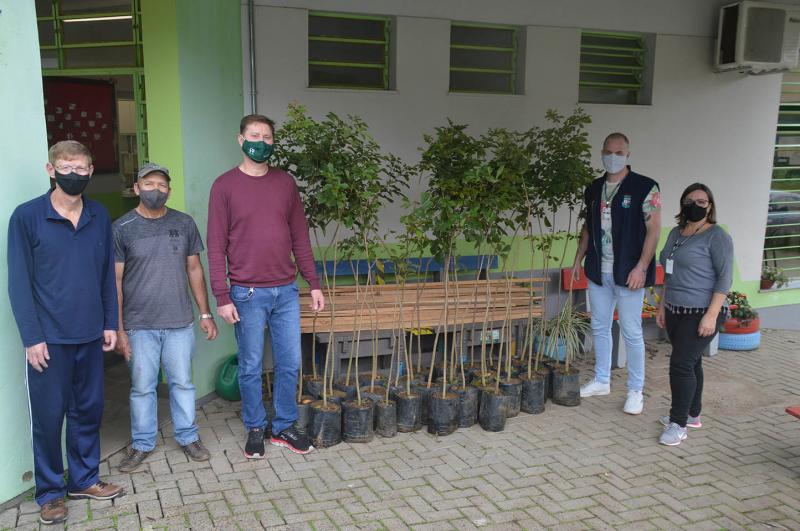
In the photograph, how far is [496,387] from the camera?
5203 millimetres

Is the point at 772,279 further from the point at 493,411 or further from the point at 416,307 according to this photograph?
the point at 416,307

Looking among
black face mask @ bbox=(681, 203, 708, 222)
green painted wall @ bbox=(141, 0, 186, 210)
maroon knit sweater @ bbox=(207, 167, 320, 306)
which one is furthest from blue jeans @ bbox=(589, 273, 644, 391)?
green painted wall @ bbox=(141, 0, 186, 210)

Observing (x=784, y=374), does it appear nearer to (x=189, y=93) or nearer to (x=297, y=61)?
(x=297, y=61)

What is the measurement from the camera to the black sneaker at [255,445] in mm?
4512

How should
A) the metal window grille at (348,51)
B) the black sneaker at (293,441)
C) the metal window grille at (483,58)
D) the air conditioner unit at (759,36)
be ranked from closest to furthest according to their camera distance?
the black sneaker at (293,441)
the metal window grille at (348,51)
the metal window grille at (483,58)
the air conditioner unit at (759,36)

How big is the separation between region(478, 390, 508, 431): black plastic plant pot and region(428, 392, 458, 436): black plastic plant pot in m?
0.24

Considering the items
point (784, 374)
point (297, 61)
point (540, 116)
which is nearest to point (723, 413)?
point (784, 374)

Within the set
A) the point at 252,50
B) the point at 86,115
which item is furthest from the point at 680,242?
the point at 86,115

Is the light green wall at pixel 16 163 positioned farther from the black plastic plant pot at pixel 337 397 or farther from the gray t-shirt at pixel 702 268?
the gray t-shirt at pixel 702 268

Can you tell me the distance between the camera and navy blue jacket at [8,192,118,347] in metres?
3.47

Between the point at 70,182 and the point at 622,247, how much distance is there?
3.92m

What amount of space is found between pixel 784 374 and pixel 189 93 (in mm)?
6089

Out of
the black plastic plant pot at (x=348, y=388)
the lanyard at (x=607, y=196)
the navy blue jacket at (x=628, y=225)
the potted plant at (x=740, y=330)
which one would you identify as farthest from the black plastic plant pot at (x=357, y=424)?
the potted plant at (x=740, y=330)

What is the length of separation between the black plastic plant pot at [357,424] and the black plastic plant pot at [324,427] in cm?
7
